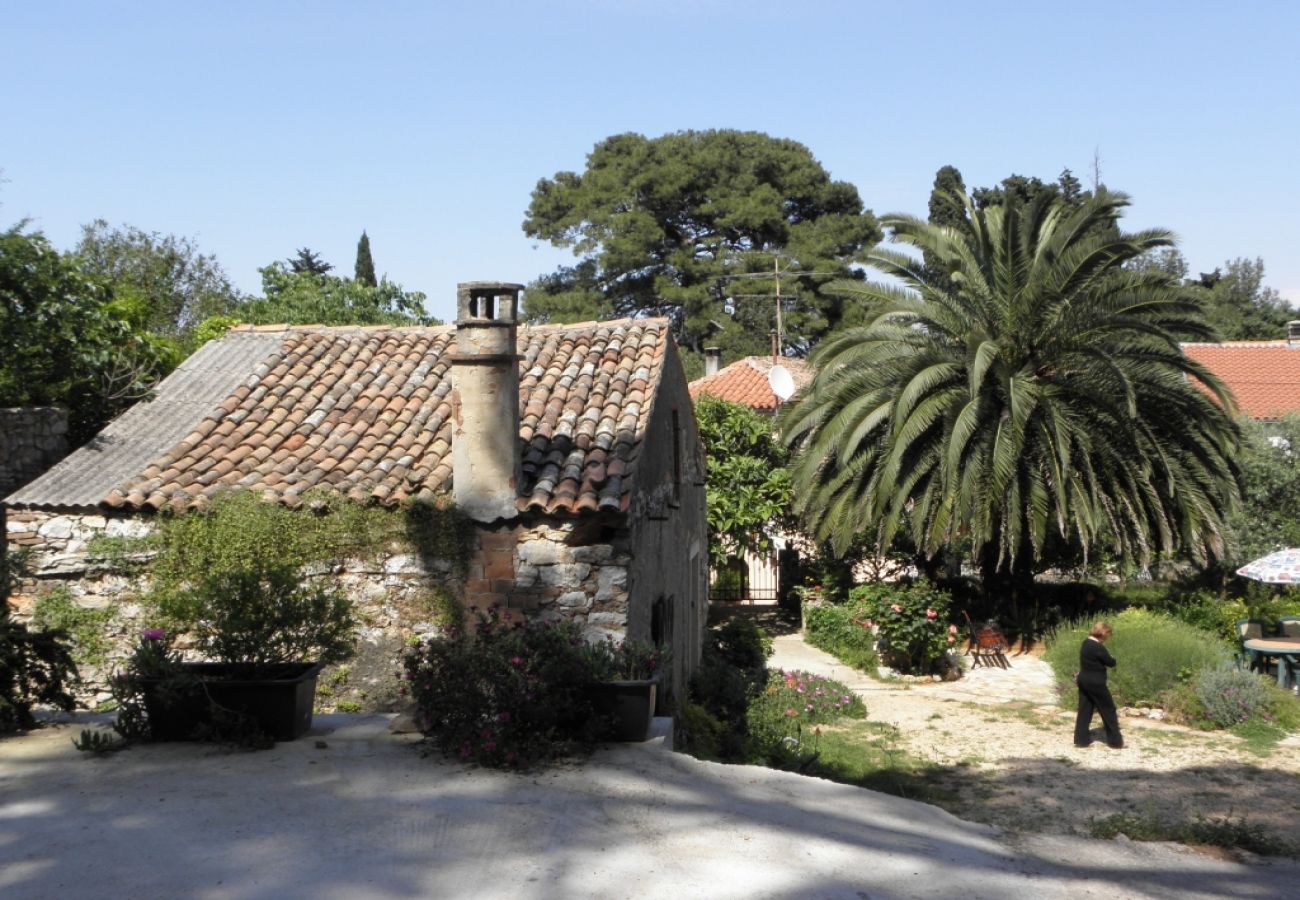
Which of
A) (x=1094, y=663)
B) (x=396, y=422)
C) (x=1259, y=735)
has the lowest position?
(x=1259, y=735)

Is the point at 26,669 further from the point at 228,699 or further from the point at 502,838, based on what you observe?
the point at 502,838

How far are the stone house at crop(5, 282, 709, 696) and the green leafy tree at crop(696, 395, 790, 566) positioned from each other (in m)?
8.80

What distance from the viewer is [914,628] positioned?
18.9 metres

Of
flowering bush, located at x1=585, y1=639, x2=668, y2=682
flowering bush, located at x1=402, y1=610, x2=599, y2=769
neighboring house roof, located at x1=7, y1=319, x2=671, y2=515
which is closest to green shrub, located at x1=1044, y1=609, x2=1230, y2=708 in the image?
neighboring house roof, located at x1=7, y1=319, x2=671, y2=515

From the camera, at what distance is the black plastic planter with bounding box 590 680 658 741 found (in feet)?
23.9

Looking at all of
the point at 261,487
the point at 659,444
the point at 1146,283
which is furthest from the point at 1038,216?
the point at 261,487

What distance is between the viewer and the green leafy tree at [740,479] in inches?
898

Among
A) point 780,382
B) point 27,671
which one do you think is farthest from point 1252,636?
point 27,671

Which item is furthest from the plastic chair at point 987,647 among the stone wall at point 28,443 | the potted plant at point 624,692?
the stone wall at point 28,443

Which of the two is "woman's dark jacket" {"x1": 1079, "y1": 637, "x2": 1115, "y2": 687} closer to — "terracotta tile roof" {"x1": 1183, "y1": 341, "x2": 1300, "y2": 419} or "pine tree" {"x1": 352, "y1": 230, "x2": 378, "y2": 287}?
"terracotta tile roof" {"x1": 1183, "y1": 341, "x2": 1300, "y2": 419}

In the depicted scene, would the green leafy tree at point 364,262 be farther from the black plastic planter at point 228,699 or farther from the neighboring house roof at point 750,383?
the black plastic planter at point 228,699

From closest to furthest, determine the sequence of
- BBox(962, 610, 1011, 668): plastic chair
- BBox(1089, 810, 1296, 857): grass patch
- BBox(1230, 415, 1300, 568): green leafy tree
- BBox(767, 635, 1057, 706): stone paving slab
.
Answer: BBox(1089, 810, 1296, 857): grass patch → BBox(767, 635, 1057, 706): stone paving slab → BBox(962, 610, 1011, 668): plastic chair → BBox(1230, 415, 1300, 568): green leafy tree

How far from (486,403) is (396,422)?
2421 mm

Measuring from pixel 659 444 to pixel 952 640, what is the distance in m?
9.43
